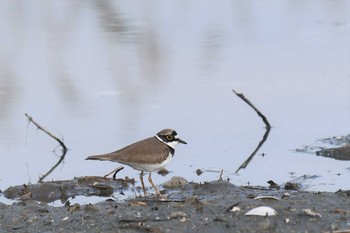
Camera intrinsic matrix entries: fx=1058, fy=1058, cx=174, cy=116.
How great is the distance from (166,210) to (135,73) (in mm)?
4864

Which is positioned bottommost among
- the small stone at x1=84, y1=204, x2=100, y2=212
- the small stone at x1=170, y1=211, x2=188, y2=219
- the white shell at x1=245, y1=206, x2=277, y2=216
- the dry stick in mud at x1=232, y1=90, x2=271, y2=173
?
the dry stick in mud at x1=232, y1=90, x2=271, y2=173

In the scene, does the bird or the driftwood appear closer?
the bird

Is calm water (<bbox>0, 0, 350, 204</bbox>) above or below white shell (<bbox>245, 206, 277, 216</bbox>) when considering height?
below

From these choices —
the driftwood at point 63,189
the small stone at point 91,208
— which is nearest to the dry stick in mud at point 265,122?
the driftwood at point 63,189

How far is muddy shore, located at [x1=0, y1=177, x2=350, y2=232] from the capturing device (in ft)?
20.6

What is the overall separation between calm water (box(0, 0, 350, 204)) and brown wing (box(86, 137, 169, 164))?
507 mm

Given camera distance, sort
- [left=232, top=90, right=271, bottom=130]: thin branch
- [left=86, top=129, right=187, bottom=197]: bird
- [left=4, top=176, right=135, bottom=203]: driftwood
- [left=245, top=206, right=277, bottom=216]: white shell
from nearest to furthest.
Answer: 1. [left=245, top=206, right=277, bottom=216]: white shell
2. [left=86, top=129, right=187, bottom=197]: bird
3. [left=4, top=176, right=135, bottom=203]: driftwood
4. [left=232, top=90, right=271, bottom=130]: thin branch

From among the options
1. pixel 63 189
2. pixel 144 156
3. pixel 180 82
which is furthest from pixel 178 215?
pixel 180 82

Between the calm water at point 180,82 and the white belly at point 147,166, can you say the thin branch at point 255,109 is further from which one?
the white belly at point 147,166

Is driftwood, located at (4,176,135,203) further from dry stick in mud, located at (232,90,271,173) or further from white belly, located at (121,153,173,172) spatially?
dry stick in mud, located at (232,90,271,173)

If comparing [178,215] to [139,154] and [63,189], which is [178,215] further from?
[63,189]

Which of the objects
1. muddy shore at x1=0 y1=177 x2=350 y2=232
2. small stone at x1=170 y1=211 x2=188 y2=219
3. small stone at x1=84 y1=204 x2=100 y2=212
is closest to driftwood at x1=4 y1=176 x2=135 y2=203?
muddy shore at x1=0 y1=177 x2=350 y2=232

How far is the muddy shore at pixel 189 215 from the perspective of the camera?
20.6 feet

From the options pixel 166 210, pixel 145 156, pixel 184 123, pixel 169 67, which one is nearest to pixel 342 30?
pixel 169 67
